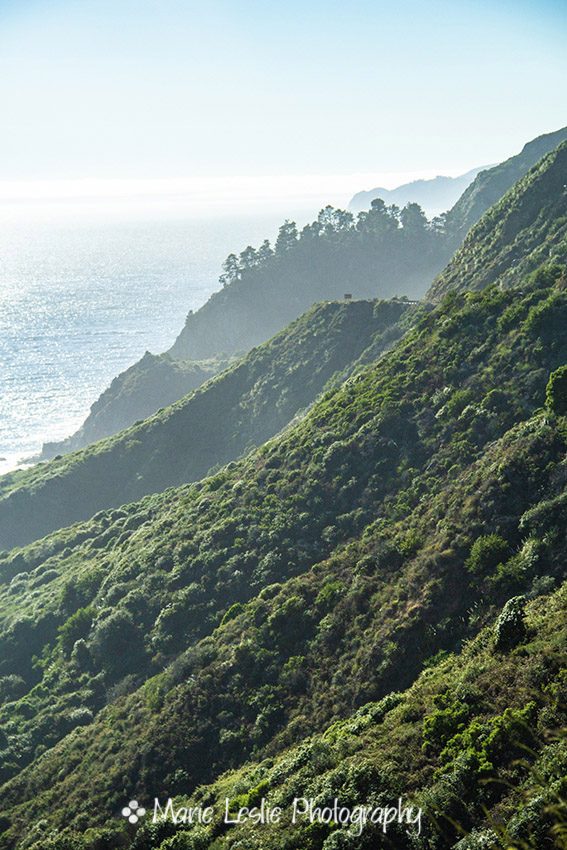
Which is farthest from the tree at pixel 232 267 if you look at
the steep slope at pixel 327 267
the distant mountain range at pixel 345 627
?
the distant mountain range at pixel 345 627

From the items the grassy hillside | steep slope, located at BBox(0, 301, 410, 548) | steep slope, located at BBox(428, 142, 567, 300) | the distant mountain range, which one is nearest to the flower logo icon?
the distant mountain range

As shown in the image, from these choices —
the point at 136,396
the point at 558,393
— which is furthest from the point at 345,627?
the point at 136,396

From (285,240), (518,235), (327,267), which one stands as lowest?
(518,235)

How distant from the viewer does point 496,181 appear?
5960 inches

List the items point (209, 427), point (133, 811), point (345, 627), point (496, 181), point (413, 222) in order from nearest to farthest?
1. point (133, 811)
2. point (345, 627)
3. point (209, 427)
4. point (496, 181)
5. point (413, 222)

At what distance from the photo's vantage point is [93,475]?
86.7 metres

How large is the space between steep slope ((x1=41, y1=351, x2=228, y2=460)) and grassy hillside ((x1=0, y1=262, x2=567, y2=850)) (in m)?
77.4

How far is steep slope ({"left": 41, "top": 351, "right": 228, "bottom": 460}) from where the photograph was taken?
129m

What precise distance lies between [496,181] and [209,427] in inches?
4476

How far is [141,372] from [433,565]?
11743cm

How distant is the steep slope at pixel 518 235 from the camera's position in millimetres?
61750

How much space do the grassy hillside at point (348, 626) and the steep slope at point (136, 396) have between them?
254 ft

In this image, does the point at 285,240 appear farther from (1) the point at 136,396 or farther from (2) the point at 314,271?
(1) the point at 136,396

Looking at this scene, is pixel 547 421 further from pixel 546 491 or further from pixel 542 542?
pixel 542 542
